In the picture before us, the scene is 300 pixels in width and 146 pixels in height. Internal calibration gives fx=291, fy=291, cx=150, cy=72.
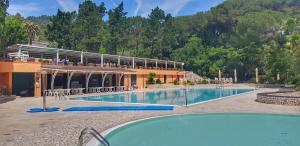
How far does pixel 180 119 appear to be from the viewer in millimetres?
13312

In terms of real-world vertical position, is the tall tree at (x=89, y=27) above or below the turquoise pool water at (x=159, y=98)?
above

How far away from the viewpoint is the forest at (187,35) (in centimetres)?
5044

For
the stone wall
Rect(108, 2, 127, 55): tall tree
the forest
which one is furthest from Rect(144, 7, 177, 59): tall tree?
the stone wall

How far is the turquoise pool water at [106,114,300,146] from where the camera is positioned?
359 inches

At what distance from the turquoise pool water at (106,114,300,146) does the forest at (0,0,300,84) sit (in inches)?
1175

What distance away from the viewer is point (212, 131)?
10.9 m

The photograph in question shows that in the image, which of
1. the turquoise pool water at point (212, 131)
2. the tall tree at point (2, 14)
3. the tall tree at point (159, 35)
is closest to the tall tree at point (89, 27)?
the tall tree at point (159, 35)

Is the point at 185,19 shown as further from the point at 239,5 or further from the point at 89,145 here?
the point at 89,145

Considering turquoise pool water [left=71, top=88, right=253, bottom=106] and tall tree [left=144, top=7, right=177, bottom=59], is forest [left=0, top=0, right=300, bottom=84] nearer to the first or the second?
tall tree [left=144, top=7, right=177, bottom=59]

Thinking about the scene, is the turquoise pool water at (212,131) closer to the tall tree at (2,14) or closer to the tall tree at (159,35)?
the tall tree at (2,14)

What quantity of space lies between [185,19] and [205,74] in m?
20.1

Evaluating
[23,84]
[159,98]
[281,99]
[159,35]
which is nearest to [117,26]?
[159,35]

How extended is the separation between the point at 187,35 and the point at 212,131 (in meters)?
57.5

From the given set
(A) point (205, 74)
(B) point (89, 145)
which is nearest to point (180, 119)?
(B) point (89, 145)
